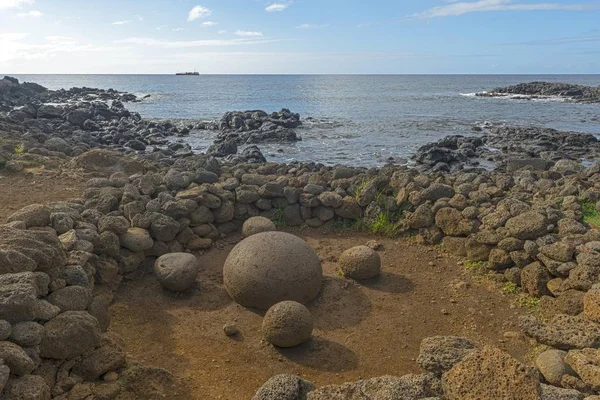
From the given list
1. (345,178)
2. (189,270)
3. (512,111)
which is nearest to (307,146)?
(345,178)

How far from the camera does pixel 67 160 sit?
1426 cm

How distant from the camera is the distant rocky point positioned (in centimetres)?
6092

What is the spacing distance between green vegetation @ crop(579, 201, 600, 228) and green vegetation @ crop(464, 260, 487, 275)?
2016 millimetres

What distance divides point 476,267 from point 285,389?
5138mm

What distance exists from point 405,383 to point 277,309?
8.46ft

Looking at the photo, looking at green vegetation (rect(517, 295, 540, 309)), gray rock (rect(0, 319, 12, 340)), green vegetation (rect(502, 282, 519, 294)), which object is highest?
gray rock (rect(0, 319, 12, 340))

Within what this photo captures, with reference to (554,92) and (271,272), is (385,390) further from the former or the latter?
(554,92)

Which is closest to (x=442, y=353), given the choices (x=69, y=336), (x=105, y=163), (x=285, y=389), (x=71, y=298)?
(x=285, y=389)

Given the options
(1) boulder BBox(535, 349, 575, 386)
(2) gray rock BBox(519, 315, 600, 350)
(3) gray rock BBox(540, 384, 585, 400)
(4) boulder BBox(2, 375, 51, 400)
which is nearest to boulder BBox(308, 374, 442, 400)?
(3) gray rock BBox(540, 384, 585, 400)

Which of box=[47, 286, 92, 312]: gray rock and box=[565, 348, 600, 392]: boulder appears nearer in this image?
box=[565, 348, 600, 392]: boulder

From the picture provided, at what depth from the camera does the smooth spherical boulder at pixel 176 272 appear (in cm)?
781

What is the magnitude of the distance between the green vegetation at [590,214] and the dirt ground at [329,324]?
234cm

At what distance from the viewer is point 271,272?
24.1 ft

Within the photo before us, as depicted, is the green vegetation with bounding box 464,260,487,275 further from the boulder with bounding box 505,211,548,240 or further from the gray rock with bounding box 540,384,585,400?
the gray rock with bounding box 540,384,585,400
